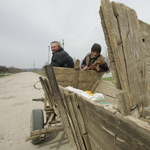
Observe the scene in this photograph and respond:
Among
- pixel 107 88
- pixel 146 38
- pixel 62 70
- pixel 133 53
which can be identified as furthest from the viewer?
pixel 107 88

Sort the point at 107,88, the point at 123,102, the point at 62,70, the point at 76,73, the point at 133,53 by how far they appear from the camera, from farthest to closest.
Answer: the point at 107,88, the point at 76,73, the point at 62,70, the point at 133,53, the point at 123,102

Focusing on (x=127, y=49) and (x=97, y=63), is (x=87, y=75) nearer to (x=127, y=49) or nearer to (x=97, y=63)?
(x=97, y=63)

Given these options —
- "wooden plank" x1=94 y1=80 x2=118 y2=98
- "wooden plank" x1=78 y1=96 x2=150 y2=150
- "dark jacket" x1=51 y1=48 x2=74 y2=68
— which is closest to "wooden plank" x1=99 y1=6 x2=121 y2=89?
"wooden plank" x1=78 y1=96 x2=150 y2=150

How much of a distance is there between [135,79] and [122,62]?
7.7 inches

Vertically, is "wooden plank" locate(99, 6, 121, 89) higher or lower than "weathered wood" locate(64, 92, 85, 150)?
higher

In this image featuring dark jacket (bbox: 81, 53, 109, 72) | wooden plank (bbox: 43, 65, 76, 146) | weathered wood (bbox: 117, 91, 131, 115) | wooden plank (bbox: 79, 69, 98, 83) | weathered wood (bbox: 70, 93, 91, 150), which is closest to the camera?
weathered wood (bbox: 117, 91, 131, 115)

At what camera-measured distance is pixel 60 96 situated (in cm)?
163

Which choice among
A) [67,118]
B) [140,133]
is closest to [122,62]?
[140,133]

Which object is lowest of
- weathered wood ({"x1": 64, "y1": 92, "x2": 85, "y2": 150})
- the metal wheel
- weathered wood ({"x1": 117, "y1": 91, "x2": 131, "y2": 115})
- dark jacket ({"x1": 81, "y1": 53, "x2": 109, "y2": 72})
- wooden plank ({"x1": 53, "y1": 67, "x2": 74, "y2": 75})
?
the metal wheel

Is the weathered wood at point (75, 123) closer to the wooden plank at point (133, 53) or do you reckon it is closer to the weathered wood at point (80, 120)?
the weathered wood at point (80, 120)

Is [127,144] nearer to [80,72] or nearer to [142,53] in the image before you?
[142,53]

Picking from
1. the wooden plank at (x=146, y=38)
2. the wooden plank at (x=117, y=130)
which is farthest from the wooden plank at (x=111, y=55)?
the wooden plank at (x=146, y=38)

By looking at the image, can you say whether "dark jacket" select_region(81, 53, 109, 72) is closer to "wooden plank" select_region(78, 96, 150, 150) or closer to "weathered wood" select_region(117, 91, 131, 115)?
"wooden plank" select_region(78, 96, 150, 150)

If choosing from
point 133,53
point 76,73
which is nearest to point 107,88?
point 76,73
